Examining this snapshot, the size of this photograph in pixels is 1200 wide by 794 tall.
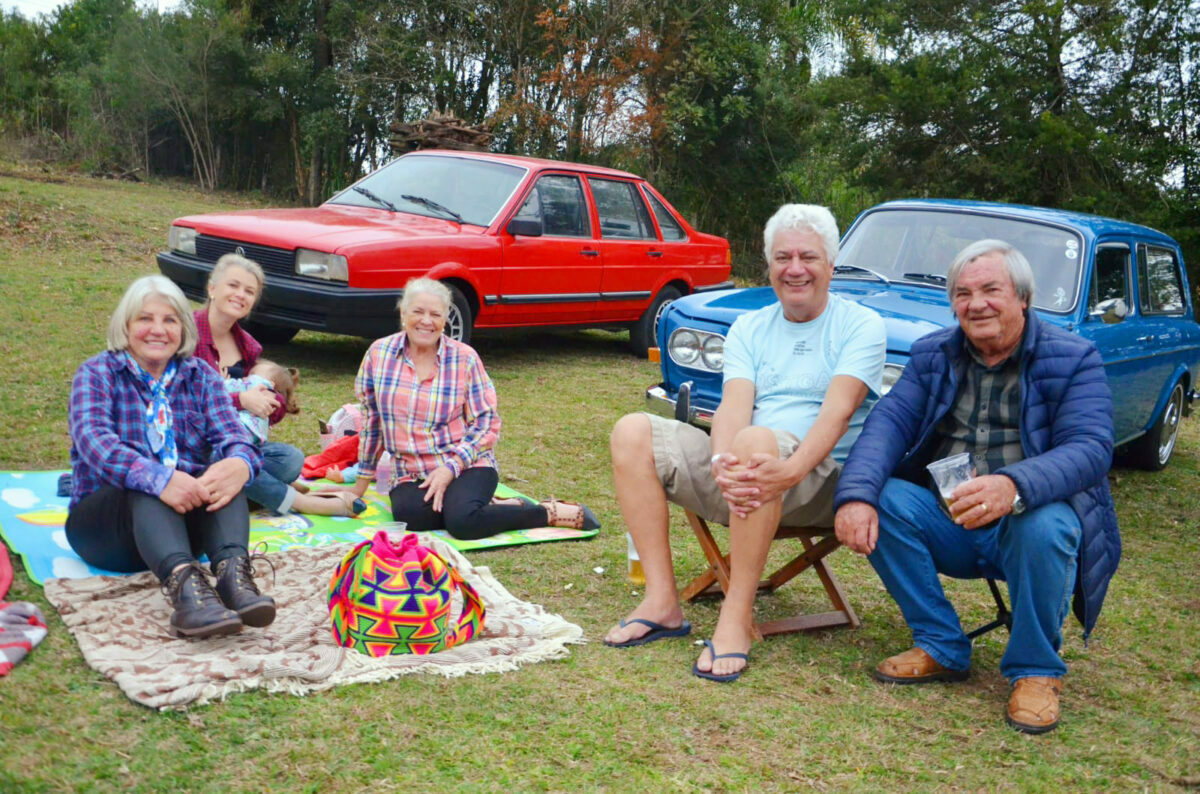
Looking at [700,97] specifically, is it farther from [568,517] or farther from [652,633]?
[652,633]

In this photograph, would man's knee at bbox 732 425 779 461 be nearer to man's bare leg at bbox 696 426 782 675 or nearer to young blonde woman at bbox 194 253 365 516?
man's bare leg at bbox 696 426 782 675

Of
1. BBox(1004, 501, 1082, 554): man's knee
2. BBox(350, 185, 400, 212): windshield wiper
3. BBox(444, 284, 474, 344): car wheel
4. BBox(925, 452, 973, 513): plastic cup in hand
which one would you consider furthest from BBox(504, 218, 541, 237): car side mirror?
BBox(1004, 501, 1082, 554): man's knee

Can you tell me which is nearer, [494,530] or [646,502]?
[646,502]

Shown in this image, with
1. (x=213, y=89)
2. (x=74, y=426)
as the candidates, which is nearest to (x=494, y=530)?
(x=74, y=426)

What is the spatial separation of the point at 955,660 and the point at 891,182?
14.9 metres

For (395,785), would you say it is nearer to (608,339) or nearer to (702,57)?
(608,339)

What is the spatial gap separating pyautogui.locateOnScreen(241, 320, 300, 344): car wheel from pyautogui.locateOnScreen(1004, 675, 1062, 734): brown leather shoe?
6.83m

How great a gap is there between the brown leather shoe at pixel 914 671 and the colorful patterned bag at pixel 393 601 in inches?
55.6

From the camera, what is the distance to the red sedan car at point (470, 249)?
767 centimetres

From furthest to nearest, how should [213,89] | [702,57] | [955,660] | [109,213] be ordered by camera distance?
[213,89] < [702,57] < [109,213] < [955,660]

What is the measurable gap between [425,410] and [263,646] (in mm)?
1709

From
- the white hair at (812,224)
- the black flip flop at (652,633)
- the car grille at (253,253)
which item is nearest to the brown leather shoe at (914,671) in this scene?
the black flip flop at (652,633)

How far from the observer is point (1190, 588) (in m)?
5.01

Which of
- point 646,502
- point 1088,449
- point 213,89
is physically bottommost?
point 646,502
